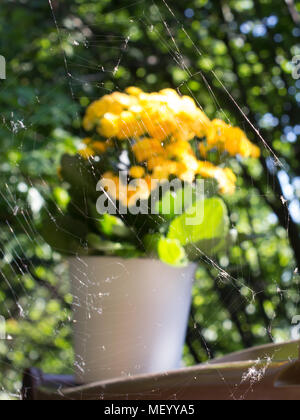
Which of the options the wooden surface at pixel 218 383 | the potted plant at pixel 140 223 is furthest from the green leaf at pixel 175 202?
the wooden surface at pixel 218 383

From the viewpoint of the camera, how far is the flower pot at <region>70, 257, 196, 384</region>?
36cm

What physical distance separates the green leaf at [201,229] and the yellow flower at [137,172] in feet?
0.13

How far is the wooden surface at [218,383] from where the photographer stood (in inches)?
12.7

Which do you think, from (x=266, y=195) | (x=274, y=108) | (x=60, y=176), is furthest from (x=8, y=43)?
(x=266, y=195)

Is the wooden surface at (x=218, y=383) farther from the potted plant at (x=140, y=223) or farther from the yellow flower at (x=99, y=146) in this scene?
the yellow flower at (x=99, y=146)

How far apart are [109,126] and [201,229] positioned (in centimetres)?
10

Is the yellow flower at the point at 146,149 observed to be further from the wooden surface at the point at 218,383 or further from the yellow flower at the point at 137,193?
the wooden surface at the point at 218,383

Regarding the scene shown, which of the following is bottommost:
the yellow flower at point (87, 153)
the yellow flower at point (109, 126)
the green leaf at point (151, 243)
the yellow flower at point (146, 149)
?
the green leaf at point (151, 243)

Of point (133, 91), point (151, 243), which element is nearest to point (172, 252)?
point (151, 243)

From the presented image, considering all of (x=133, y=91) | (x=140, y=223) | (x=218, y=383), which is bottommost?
(x=218, y=383)

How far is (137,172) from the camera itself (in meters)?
0.36

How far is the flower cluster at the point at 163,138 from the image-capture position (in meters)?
→ 0.36

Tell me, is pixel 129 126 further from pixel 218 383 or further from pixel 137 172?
pixel 218 383

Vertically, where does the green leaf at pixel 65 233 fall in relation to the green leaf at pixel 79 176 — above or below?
below
